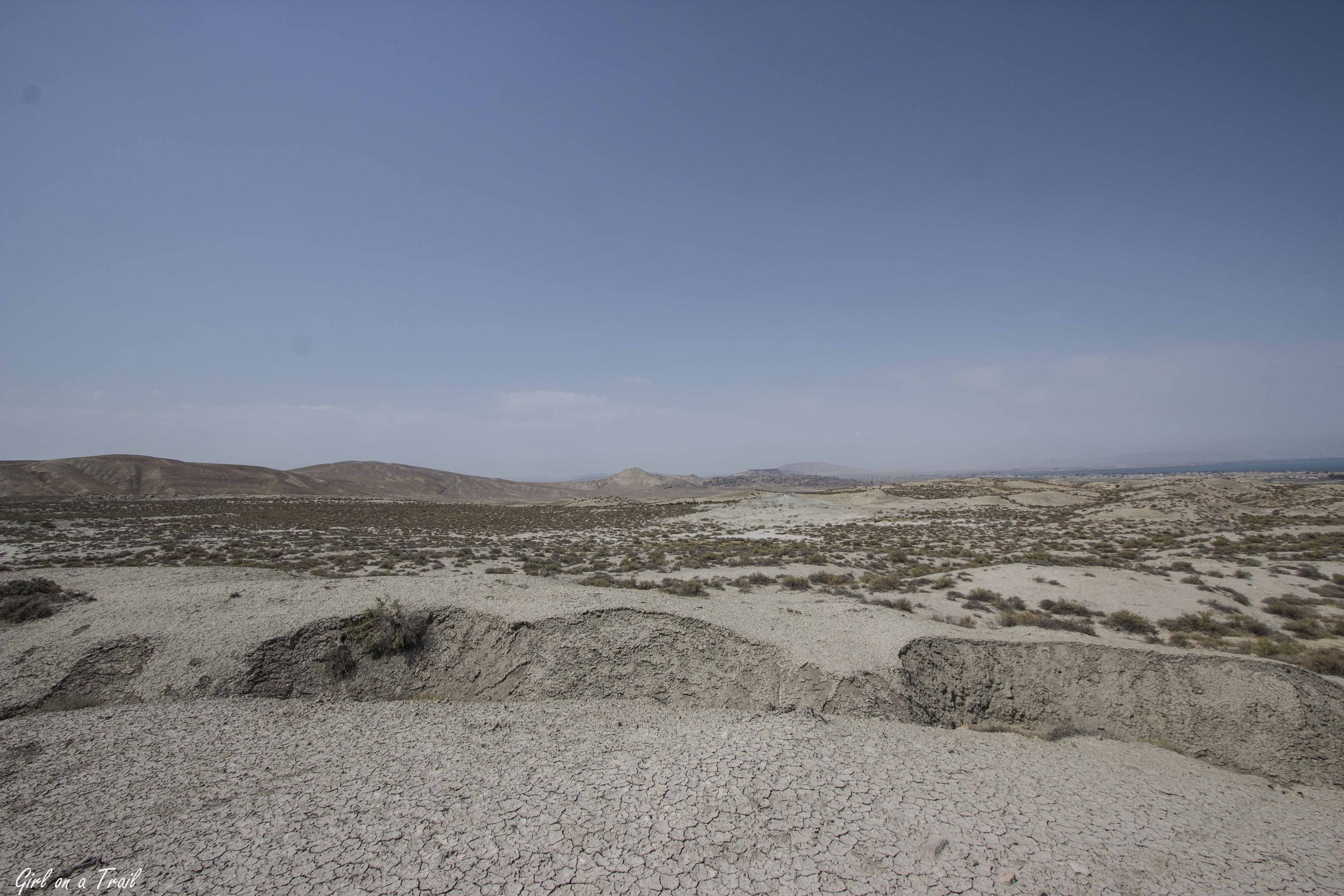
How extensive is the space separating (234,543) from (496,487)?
343ft

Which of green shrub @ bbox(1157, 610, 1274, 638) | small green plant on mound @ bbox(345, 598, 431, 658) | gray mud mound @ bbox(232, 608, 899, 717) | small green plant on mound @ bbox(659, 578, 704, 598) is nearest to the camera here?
gray mud mound @ bbox(232, 608, 899, 717)

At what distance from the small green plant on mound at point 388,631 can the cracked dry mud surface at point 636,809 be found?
6.88 ft

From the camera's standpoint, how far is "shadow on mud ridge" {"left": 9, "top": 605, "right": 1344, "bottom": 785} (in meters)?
8.10

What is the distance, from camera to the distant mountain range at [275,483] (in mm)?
71125

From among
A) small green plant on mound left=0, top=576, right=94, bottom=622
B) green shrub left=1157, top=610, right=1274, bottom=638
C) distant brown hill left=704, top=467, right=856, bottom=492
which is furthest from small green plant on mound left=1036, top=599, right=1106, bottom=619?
distant brown hill left=704, top=467, right=856, bottom=492

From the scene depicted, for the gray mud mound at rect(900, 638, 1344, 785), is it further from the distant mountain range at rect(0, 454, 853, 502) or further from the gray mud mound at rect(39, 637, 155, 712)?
the distant mountain range at rect(0, 454, 853, 502)

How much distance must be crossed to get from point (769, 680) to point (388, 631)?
7.55m

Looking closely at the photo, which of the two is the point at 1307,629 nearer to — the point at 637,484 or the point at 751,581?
the point at 751,581

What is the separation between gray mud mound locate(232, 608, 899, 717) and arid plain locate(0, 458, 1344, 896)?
51 mm

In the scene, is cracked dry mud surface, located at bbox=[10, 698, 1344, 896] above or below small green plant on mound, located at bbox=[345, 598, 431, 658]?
below

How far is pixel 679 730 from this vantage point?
24.6 ft

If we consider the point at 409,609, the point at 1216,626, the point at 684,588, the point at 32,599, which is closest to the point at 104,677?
the point at 409,609

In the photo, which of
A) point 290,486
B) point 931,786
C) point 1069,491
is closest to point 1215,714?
point 931,786

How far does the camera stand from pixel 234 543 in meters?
26.2
